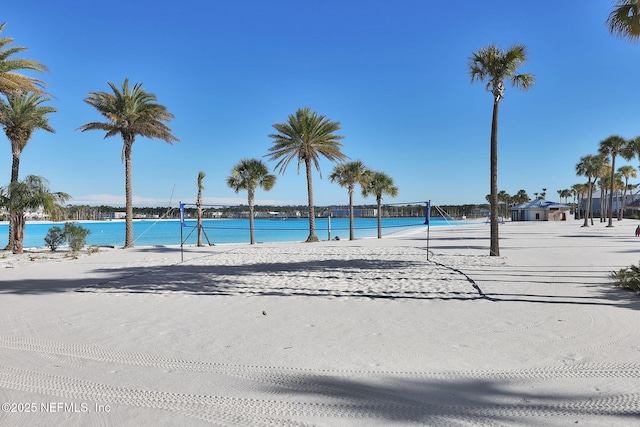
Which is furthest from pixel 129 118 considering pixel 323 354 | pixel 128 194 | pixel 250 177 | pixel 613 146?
pixel 613 146

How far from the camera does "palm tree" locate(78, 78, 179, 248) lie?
20750mm

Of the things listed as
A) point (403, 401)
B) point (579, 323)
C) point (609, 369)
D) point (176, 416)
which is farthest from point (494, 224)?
point (176, 416)

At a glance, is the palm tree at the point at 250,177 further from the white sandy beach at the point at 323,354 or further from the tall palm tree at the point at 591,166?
the tall palm tree at the point at 591,166

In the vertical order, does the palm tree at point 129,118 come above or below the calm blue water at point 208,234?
above

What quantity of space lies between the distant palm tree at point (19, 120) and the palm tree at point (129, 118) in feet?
6.90

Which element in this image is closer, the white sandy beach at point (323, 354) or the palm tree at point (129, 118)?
the white sandy beach at point (323, 354)

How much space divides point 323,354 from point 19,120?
19.6 meters

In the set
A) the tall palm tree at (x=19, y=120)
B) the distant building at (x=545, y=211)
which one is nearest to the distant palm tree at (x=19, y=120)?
the tall palm tree at (x=19, y=120)

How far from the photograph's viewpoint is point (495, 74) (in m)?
14.2

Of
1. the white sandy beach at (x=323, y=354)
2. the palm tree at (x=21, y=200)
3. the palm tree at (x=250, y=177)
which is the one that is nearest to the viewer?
the white sandy beach at (x=323, y=354)

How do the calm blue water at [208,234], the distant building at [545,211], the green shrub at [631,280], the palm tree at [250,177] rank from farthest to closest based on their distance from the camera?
1. the distant building at [545,211]
2. the calm blue water at [208,234]
3. the palm tree at [250,177]
4. the green shrub at [631,280]

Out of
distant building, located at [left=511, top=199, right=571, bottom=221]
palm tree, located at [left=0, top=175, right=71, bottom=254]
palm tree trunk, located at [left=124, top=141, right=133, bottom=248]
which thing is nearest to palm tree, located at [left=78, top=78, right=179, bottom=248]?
palm tree trunk, located at [left=124, top=141, right=133, bottom=248]

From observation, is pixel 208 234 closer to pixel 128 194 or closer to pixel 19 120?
pixel 128 194

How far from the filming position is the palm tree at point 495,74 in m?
13.8
